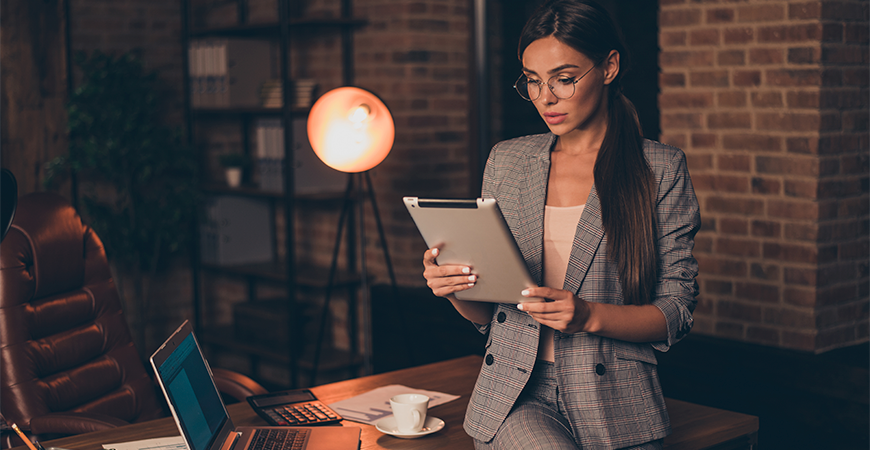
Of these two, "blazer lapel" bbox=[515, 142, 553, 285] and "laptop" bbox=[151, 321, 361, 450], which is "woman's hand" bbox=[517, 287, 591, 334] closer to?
"blazer lapel" bbox=[515, 142, 553, 285]

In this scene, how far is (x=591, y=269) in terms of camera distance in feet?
5.13

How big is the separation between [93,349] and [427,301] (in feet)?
5.12

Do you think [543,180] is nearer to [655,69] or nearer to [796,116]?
[796,116]

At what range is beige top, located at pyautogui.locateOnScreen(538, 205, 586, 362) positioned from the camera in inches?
63.2

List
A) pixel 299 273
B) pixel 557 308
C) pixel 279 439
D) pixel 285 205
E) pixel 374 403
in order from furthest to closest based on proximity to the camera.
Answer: pixel 299 273 → pixel 285 205 → pixel 374 403 → pixel 279 439 → pixel 557 308

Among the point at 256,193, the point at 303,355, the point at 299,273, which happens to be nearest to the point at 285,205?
the point at 256,193

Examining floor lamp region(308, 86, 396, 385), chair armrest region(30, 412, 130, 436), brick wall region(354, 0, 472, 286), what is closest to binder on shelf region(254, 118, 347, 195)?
brick wall region(354, 0, 472, 286)

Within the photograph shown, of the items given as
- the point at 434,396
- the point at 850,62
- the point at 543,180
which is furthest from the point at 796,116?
the point at 434,396

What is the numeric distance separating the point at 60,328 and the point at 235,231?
2.10 meters

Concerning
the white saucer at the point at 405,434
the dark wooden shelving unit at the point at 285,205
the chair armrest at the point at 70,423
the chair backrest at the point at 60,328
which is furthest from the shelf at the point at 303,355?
the white saucer at the point at 405,434

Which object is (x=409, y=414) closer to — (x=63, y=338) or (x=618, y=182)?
(x=618, y=182)

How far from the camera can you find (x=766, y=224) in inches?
102

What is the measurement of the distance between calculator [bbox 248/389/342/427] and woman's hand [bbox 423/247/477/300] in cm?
46

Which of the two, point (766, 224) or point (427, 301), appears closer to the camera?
point (766, 224)
